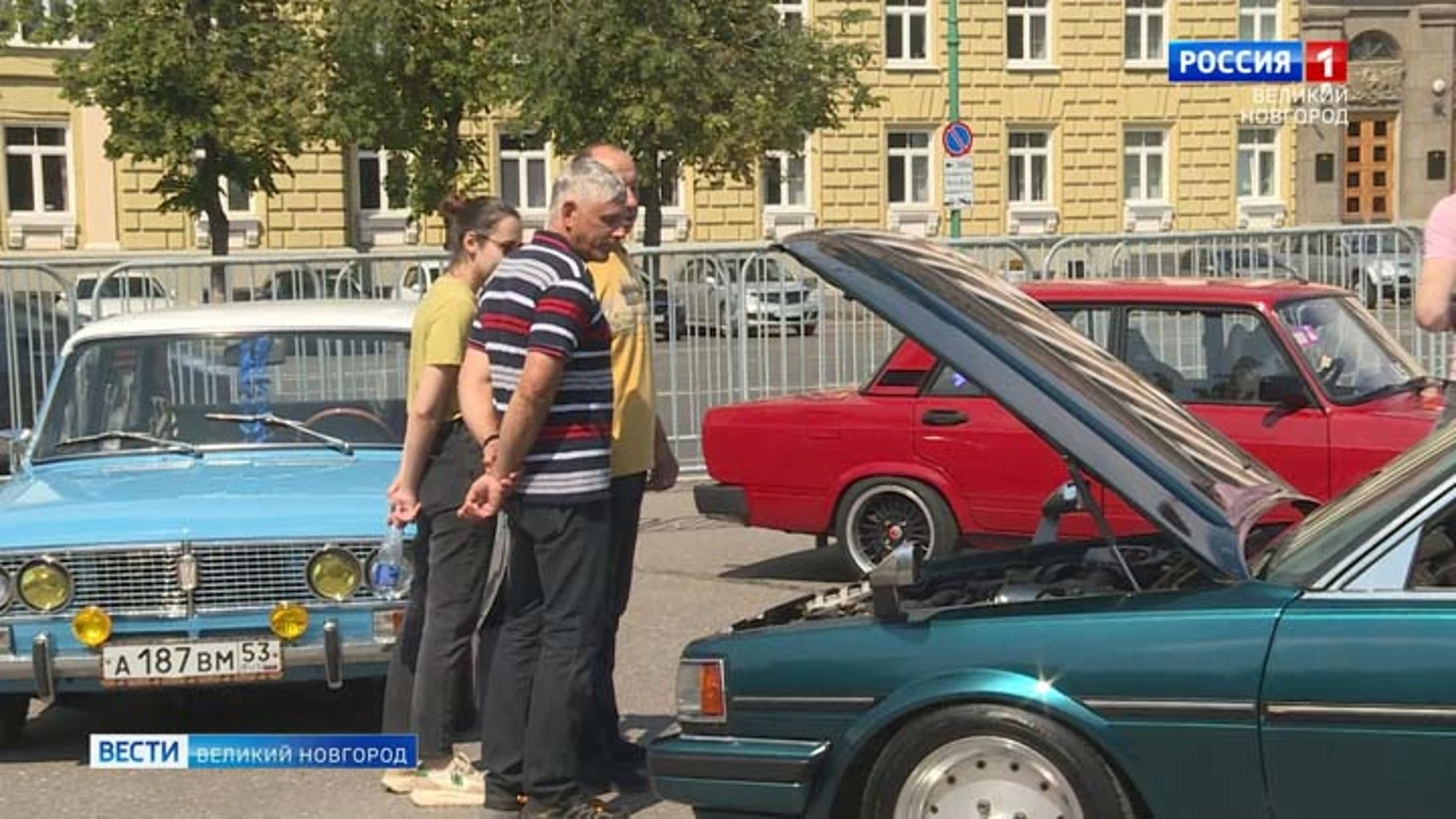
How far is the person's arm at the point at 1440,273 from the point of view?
5.70 metres

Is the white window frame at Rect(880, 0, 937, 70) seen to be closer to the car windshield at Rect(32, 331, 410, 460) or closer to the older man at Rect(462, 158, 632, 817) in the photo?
the car windshield at Rect(32, 331, 410, 460)

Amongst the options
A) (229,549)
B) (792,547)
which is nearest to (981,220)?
(792,547)

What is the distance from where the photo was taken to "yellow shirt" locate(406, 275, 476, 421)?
5367 millimetres

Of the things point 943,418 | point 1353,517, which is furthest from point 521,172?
point 1353,517

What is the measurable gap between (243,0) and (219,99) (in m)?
1.87

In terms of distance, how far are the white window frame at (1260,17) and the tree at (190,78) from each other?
27.4 m

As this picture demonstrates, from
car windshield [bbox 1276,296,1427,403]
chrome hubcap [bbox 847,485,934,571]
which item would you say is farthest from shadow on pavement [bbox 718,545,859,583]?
car windshield [bbox 1276,296,1427,403]

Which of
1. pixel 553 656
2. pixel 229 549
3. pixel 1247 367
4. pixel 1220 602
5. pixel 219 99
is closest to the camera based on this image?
pixel 1220 602

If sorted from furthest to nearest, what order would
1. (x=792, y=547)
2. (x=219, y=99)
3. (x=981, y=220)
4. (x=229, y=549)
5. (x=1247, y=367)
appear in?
(x=981, y=220) < (x=219, y=99) < (x=792, y=547) < (x=1247, y=367) < (x=229, y=549)

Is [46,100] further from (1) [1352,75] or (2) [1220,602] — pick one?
(2) [1220,602]

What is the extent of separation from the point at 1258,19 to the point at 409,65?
87.1 feet

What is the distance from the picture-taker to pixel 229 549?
225 inches

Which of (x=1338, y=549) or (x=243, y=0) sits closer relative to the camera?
(x=1338, y=549)

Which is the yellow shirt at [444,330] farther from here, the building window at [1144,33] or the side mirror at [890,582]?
the building window at [1144,33]
